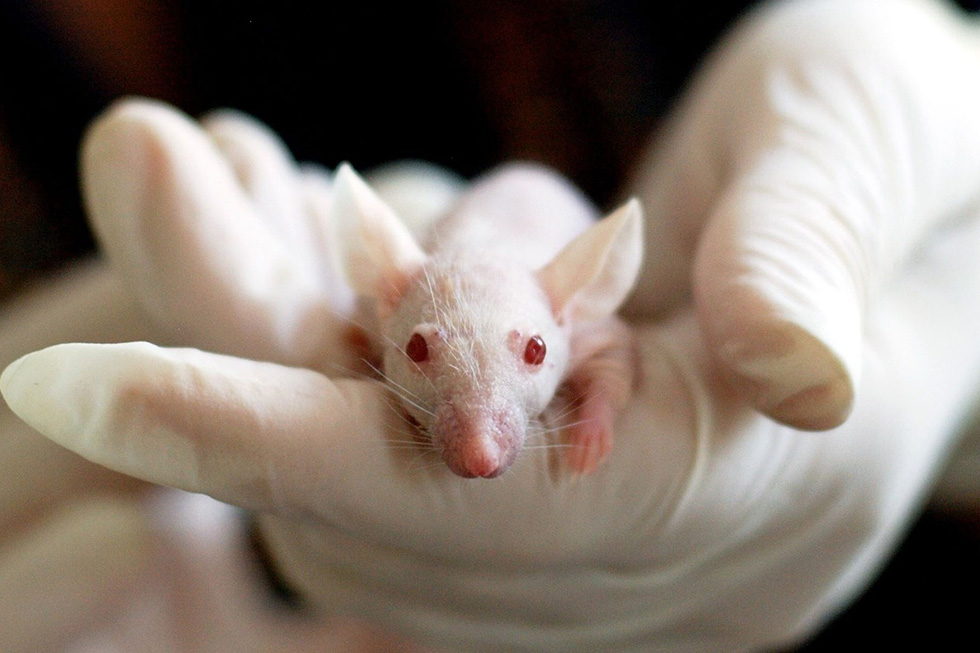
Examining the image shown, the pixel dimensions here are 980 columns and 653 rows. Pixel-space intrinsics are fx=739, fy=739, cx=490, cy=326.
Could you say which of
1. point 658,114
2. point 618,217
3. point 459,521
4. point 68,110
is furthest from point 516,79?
point 459,521

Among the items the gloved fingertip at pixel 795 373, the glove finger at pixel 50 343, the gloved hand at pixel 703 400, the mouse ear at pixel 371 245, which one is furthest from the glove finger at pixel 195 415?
the glove finger at pixel 50 343

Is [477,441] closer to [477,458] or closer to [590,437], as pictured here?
[477,458]

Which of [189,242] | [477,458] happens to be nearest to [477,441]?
[477,458]

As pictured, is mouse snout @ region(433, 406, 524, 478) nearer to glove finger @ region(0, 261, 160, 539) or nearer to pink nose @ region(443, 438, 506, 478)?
pink nose @ region(443, 438, 506, 478)

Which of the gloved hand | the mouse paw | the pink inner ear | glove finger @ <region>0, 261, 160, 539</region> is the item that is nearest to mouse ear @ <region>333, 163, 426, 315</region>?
the pink inner ear

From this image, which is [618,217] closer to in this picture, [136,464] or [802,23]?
[136,464]

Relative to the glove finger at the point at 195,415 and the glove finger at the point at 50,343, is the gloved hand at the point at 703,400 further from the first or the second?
the glove finger at the point at 50,343

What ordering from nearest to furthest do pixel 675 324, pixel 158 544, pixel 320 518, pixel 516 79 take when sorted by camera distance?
1. pixel 320 518
2. pixel 675 324
3. pixel 158 544
4. pixel 516 79
